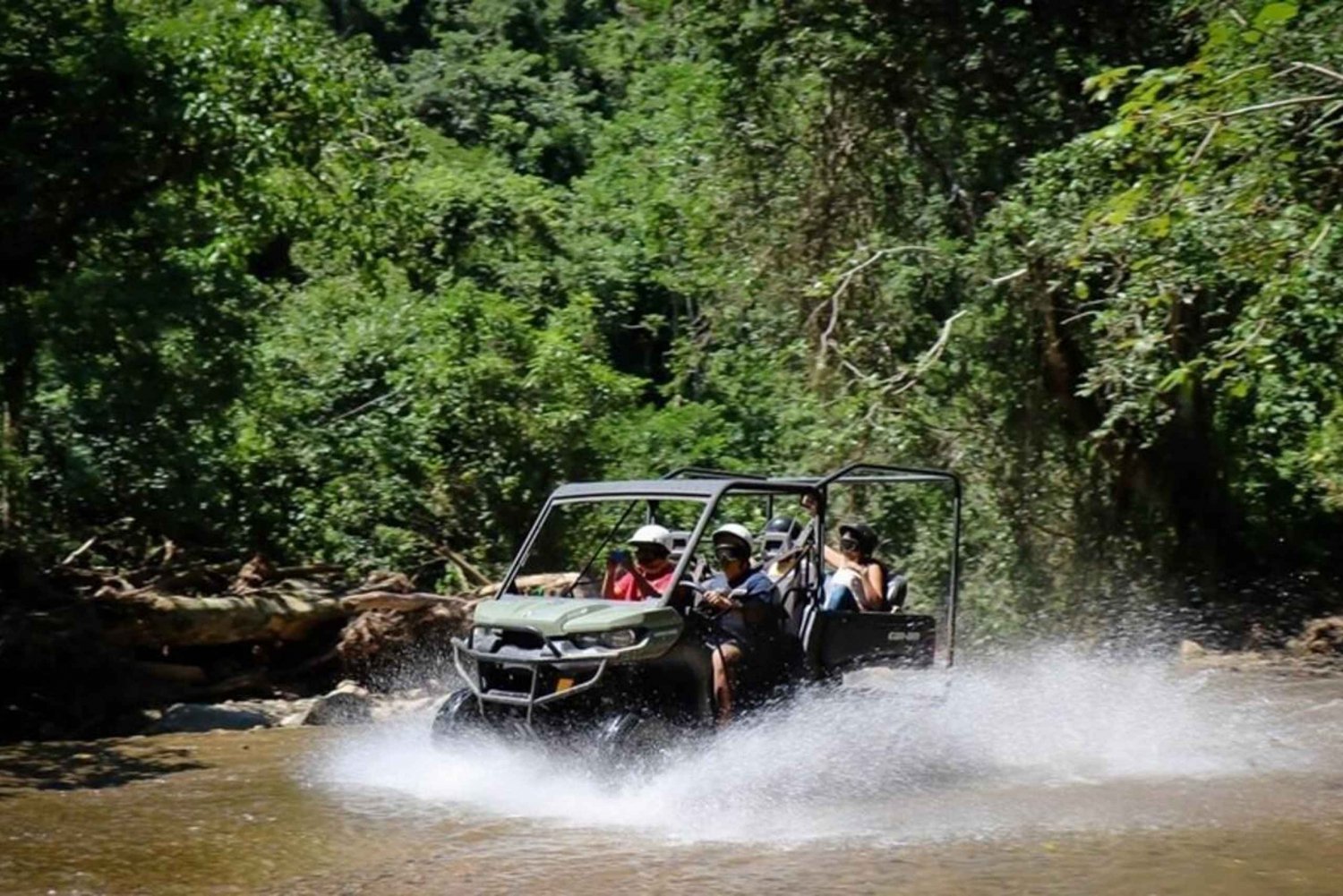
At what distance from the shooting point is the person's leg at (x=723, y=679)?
32.0 feet

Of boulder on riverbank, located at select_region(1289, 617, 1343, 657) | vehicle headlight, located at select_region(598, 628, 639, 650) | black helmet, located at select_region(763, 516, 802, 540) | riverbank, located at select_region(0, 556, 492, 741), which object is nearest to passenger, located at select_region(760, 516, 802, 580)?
black helmet, located at select_region(763, 516, 802, 540)

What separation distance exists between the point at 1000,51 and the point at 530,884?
1241 centimetres

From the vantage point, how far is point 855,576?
11188mm

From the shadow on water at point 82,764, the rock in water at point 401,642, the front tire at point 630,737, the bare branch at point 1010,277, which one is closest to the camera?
the front tire at point 630,737

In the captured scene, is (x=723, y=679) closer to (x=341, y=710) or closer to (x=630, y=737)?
(x=630, y=737)

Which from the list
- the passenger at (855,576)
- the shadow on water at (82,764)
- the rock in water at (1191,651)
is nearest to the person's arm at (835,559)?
the passenger at (855,576)

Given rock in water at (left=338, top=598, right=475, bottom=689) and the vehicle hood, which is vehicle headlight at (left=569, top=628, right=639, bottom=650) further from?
rock in water at (left=338, top=598, right=475, bottom=689)

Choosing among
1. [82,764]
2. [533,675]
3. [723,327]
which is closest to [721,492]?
[533,675]

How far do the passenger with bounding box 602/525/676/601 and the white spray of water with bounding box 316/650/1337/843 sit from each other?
98cm

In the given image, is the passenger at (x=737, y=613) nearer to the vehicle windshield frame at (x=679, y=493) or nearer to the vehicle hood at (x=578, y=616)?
the vehicle windshield frame at (x=679, y=493)

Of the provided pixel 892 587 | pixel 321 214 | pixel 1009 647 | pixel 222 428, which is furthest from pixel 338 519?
pixel 892 587

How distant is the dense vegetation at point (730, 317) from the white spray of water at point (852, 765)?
9.12ft

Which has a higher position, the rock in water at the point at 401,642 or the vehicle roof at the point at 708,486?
the vehicle roof at the point at 708,486

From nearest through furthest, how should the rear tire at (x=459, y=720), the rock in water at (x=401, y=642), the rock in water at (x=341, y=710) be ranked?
the rear tire at (x=459, y=720)
the rock in water at (x=341, y=710)
the rock in water at (x=401, y=642)
